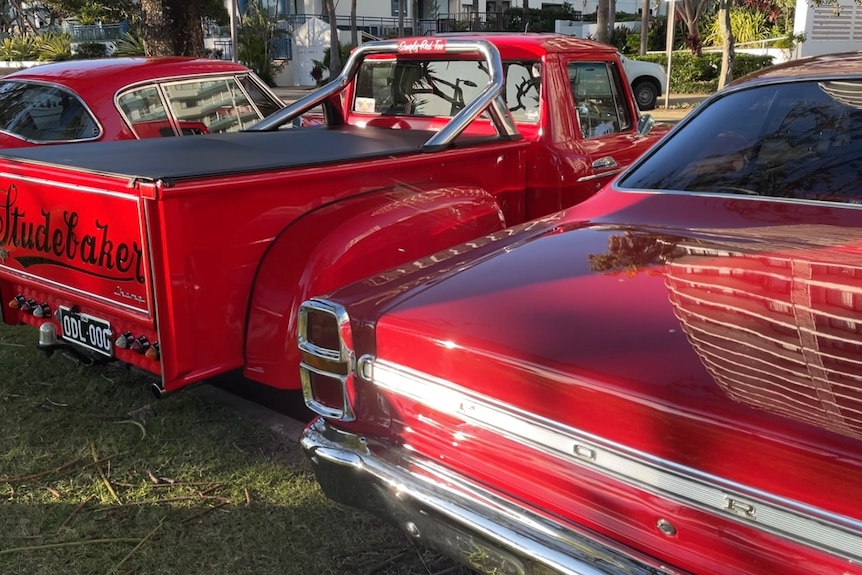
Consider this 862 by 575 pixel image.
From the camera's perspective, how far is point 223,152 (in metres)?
3.73

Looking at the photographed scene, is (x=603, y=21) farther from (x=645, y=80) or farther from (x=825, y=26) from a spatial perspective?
(x=825, y=26)

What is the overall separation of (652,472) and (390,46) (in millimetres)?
4060

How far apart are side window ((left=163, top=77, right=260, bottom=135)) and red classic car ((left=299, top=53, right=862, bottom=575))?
440 centimetres

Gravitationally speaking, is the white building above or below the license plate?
above

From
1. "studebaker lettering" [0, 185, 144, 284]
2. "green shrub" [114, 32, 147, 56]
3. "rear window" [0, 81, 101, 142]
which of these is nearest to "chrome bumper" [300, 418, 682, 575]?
"studebaker lettering" [0, 185, 144, 284]

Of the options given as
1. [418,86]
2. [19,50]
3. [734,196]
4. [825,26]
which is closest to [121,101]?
[418,86]

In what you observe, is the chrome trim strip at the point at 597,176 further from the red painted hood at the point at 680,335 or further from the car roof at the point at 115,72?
the car roof at the point at 115,72

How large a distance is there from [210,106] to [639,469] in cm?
575

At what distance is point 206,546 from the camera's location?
2779 mm

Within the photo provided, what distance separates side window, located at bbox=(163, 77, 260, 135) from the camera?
623 centimetres

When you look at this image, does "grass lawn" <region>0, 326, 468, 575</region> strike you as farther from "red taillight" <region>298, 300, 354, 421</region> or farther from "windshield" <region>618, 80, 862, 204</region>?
"windshield" <region>618, 80, 862, 204</region>

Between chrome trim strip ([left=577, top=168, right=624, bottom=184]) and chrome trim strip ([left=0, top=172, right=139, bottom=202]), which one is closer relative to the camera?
chrome trim strip ([left=0, top=172, right=139, bottom=202])

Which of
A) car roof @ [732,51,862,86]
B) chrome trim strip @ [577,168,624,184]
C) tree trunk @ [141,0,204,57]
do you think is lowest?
chrome trim strip @ [577,168,624,184]

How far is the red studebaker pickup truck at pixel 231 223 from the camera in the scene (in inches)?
108
